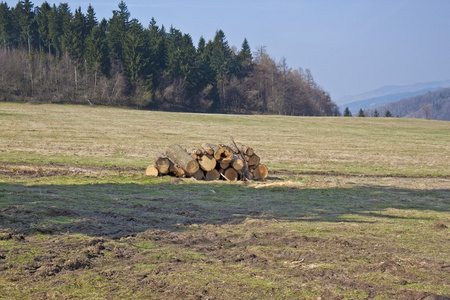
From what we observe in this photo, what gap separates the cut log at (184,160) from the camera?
54.4 feet

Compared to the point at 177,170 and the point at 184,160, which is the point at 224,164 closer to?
the point at 184,160

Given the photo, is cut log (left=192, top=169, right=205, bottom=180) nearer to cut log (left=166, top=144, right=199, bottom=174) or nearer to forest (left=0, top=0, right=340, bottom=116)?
cut log (left=166, top=144, right=199, bottom=174)

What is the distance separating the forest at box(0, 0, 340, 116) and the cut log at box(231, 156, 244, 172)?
196 ft

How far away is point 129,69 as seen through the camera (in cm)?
8712

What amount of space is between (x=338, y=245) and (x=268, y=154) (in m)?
19.5

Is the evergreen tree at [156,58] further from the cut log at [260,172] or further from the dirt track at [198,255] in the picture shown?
the dirt track at [198,255]

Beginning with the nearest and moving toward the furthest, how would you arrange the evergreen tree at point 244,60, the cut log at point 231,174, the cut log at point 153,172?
the cut log at point 153,172 → the cut log at point 231,174 → the evergreen tree at point 244,60

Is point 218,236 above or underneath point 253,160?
underneath

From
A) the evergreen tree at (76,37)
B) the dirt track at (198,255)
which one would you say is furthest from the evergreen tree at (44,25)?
the dirt track at (198,255)

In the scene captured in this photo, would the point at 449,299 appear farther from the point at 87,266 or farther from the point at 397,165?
the point at 397,165

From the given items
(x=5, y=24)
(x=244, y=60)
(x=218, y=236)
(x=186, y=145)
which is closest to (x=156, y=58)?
(x=244, y=60)

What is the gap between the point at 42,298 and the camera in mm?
5391

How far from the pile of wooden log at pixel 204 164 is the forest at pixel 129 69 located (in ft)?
192

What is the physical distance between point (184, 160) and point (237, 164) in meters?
1.98
